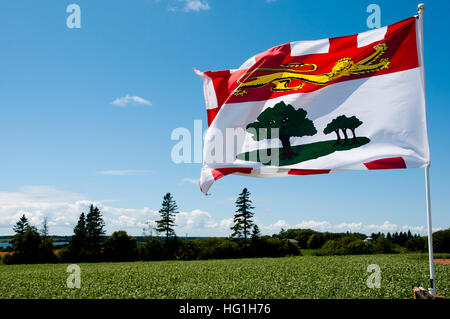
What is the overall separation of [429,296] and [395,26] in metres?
4.91

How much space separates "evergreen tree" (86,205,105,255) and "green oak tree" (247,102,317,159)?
50293 millimetres

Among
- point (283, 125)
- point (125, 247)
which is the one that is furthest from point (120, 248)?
point (283, 125)

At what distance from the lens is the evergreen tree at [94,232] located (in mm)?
52594

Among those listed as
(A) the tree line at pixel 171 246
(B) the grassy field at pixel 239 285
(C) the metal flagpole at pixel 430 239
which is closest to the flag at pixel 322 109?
(C) the metal flagpole at pixel 430 239

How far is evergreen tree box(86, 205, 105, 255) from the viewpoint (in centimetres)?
5259

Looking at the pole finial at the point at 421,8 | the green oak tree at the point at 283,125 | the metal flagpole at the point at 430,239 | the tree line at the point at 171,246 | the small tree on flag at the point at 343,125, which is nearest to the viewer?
the metal flagpole at the point at 430,239

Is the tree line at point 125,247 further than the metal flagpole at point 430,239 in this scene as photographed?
Yes

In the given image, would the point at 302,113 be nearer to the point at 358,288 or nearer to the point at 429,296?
the point at 429,296

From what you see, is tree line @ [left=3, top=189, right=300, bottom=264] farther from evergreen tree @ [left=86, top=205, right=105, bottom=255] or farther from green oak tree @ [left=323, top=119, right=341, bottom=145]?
green oak tree @ [left=323, top=119, right=341, bottom=145]

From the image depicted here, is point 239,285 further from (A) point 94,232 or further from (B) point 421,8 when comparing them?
(A) point 94,232

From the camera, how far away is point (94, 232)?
53281mm

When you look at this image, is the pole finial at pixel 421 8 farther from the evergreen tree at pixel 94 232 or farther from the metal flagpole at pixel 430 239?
the evergreen tree at pixel 94 232

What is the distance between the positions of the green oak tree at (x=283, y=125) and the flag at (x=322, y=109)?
0.02 meters

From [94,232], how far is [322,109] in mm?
Result: 51938
